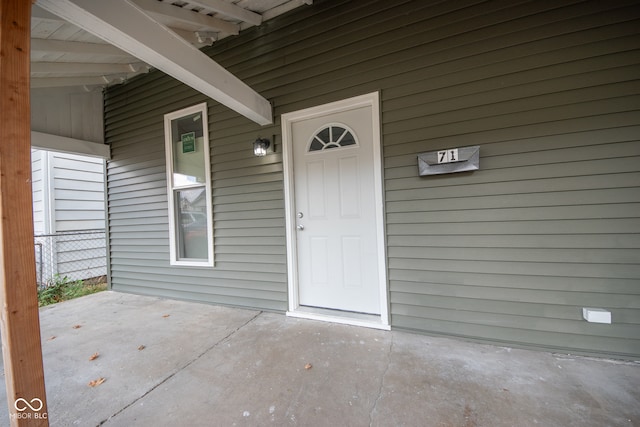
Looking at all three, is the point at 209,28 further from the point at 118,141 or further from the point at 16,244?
the point at 16,244

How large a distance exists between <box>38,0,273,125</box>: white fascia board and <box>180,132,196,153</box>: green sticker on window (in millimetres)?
1264

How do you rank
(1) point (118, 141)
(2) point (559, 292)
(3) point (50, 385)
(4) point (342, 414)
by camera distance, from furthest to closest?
1. (1) point (118, 141)
2. (2) point (559, 292)
3. (3) point (50, 385)
4. (4) point (342, 414)

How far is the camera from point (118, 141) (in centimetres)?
404

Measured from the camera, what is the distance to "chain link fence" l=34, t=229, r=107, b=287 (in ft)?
15.0

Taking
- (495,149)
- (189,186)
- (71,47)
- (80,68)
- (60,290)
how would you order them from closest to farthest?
1. (495,149)
2. (71,47)
3. (80,68)
4. (189,186)
5. (60,290)

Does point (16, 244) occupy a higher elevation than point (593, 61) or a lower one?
lower

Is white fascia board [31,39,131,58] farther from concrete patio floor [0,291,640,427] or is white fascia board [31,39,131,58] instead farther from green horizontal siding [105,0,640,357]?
concrete patio floor [0,291,640,427]

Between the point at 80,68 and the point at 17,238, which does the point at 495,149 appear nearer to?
the point at 17,238

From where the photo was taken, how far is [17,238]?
986 mm

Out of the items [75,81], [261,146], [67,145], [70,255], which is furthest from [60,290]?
[261,146]

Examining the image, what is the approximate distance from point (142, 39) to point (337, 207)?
197cm

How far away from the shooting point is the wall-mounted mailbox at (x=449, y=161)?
2.07 metres

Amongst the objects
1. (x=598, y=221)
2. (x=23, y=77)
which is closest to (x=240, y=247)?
(x=23, y=77)

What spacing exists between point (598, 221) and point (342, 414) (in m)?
2.17
